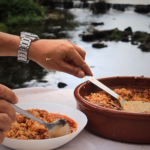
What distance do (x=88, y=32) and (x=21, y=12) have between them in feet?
4.49

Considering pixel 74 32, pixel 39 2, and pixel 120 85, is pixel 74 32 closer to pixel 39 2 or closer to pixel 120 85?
pixel 39 2

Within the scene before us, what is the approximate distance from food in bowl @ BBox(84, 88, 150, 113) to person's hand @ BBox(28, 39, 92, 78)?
8 centimetres

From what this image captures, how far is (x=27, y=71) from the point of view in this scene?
186 cm

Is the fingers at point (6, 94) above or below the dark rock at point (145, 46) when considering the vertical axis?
above

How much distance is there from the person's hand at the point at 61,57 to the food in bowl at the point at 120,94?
0.08 meters

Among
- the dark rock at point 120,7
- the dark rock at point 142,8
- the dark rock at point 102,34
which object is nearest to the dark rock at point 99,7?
the dark rock at point 120,7

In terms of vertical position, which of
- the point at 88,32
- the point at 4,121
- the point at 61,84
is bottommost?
the point at 61,84

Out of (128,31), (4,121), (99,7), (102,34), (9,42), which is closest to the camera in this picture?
(4,121)

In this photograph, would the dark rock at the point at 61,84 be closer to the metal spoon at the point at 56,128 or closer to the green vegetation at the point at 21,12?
the metal spoon at the point at 56,128

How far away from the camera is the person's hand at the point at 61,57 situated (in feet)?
2.34

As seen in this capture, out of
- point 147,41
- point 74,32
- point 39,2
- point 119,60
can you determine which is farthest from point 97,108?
point 39,2

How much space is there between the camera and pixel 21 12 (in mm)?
3139

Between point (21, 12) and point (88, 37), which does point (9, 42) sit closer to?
point (88, 37)

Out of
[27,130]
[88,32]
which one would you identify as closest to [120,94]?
[27,130]
